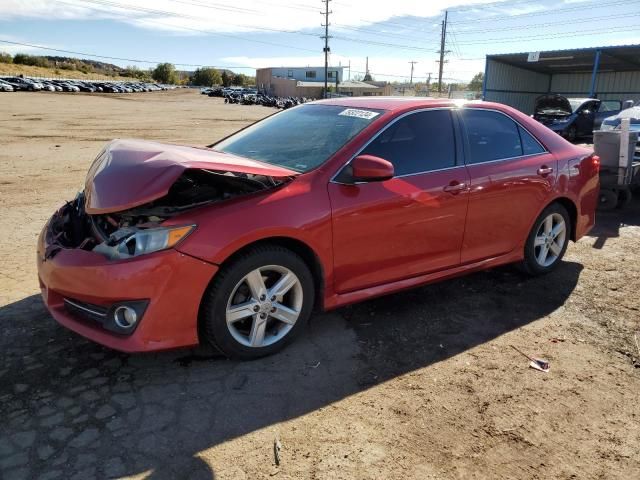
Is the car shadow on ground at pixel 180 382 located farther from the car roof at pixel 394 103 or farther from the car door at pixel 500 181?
the car roof at pixel 394 103

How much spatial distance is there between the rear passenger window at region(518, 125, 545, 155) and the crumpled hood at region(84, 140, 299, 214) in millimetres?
2345

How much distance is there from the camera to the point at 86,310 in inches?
117

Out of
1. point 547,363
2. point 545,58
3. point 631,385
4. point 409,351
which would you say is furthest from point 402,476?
point 545,58

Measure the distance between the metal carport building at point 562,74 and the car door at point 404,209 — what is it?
2675cm

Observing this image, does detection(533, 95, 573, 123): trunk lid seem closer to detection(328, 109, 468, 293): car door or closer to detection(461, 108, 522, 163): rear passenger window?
detection(461, 108, 522, 163): rear passenger window

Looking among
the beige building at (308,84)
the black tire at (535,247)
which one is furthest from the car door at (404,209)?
the beige building at (308,84)

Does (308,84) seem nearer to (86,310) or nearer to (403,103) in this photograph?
(403,103)

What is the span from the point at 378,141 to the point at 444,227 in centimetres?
85

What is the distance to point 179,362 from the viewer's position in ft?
10.5

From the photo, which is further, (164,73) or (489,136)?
(164,73)

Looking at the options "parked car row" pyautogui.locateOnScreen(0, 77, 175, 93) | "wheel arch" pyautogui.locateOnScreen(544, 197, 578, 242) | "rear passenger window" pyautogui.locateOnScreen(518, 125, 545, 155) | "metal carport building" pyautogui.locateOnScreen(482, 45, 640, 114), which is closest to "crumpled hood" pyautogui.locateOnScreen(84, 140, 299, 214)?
→ "rear passenger window" pyautogui.locateOnScreen(518, 125, 545, 155)

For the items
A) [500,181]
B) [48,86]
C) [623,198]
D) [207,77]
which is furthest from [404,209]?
[207,77]

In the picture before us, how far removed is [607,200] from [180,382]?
7.24m

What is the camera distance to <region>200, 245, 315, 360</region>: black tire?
2.97 meters
